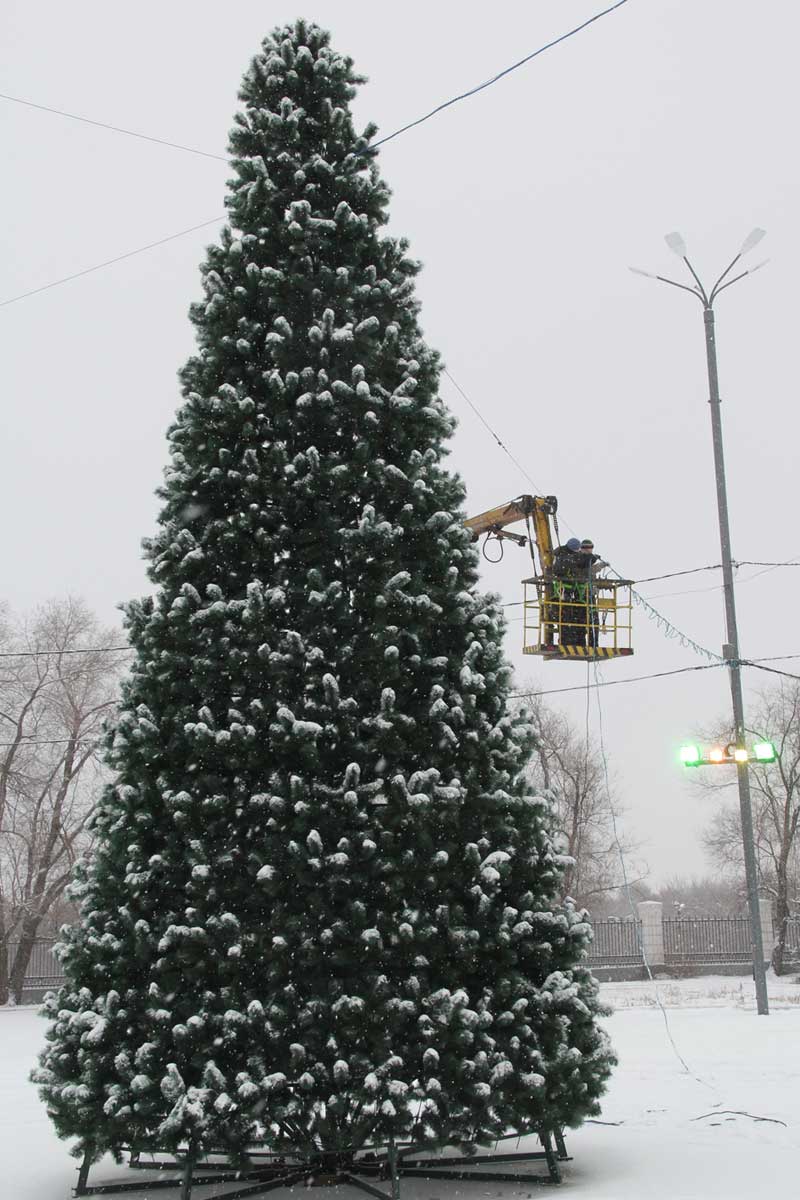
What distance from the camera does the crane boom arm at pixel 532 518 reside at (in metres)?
18.1

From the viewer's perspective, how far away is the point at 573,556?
17.8 metres

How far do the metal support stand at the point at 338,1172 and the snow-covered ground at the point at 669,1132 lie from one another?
0.09m

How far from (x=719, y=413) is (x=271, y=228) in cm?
1344

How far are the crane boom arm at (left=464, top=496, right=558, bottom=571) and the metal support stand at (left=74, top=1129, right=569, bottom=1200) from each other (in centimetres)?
1166

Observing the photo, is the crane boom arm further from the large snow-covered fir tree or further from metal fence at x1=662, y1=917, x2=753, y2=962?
metal fence at x1=662, y1=917, x2=753, y2=962

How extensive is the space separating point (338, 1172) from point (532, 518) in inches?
504

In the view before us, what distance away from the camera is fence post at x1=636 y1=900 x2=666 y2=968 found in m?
34.3

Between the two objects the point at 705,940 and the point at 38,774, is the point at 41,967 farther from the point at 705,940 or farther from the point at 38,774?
the point at 705,940

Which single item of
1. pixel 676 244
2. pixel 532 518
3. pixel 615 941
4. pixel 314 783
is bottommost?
pixel 615 941

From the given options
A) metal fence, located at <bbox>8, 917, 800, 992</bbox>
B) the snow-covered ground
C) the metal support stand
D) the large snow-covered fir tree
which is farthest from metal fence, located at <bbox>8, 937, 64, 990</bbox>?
the large snow-covered fir tree

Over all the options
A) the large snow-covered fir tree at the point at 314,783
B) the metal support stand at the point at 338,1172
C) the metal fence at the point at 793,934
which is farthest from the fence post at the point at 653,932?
the large snow-covered fir tree at the point at 314,783

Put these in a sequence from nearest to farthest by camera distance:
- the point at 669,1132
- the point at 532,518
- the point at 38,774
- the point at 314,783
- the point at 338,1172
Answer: the point at 314,783 < the point at 338,1172 < the point at 669,1132 < the point at 532,518 < the point at 38,774

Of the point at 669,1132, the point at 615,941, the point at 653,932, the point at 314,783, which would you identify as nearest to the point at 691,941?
the point at 653,932

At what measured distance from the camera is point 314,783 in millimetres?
6191
